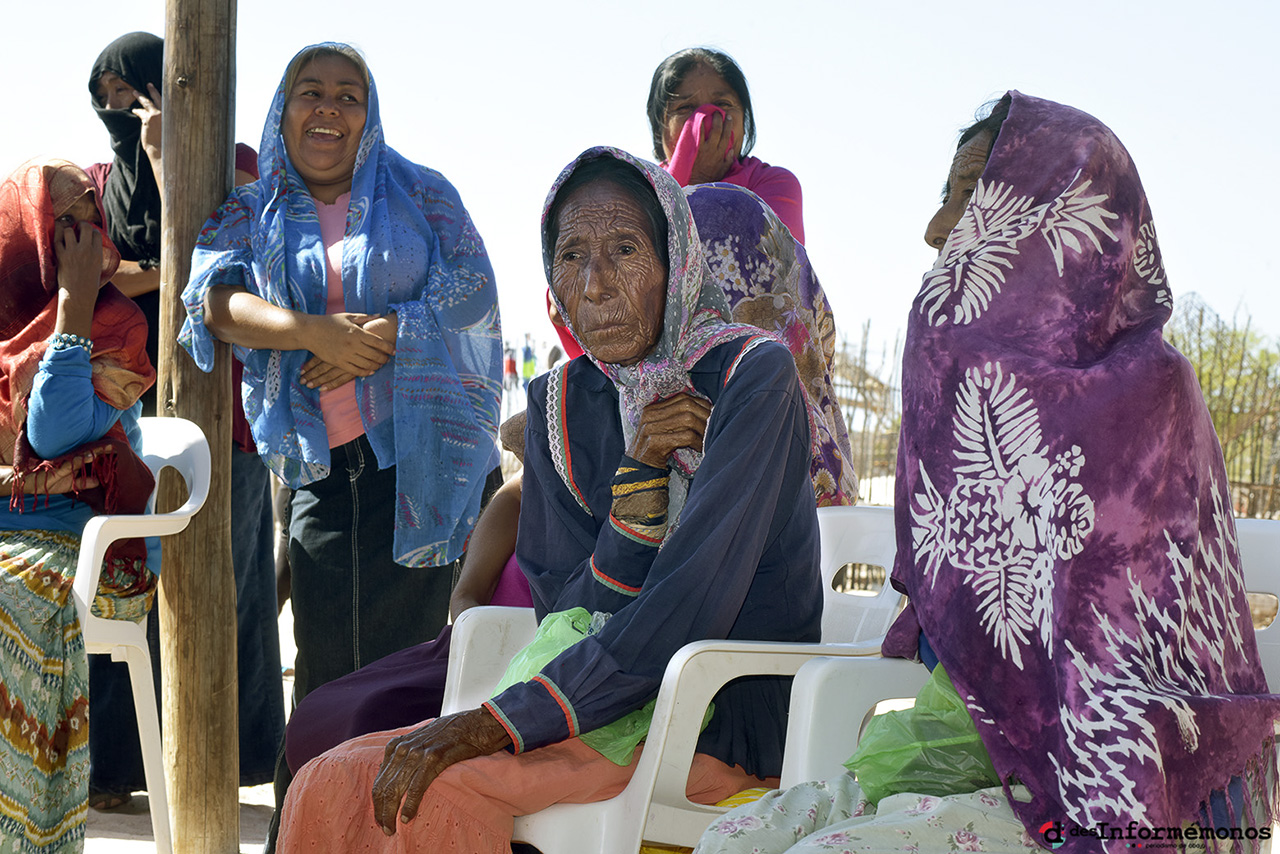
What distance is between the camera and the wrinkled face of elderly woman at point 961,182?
220 cm

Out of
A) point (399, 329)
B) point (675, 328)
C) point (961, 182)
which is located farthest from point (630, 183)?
point (399, 329)

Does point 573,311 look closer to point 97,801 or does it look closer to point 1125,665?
point 1125,665

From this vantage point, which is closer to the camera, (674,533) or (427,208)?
(674,533)

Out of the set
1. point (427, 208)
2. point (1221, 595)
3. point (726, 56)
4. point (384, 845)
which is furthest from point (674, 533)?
point (726, 56)

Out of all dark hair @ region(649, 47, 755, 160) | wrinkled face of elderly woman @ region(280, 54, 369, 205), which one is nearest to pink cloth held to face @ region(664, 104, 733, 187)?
dark hair @ region(649, 47, 755, 160)

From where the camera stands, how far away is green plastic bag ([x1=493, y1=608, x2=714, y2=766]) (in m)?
2.25

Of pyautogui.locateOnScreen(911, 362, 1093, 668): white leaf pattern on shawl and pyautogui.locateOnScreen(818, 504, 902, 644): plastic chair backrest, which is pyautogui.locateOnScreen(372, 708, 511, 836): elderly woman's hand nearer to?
pyautogui.locateOnScreen(911, 362, 1093, 668): white leaf pattern on shawl

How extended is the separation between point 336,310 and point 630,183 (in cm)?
155

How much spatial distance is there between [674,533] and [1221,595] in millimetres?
918

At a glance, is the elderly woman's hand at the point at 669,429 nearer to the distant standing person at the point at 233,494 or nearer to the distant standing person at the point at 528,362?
the distant standing person at the point at 233,494

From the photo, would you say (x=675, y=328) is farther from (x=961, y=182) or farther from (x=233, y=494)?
(x=233, y=494)

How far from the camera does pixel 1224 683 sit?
175cm

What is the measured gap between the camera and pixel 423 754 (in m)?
2.07

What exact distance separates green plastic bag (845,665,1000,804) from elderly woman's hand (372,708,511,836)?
65 cm
